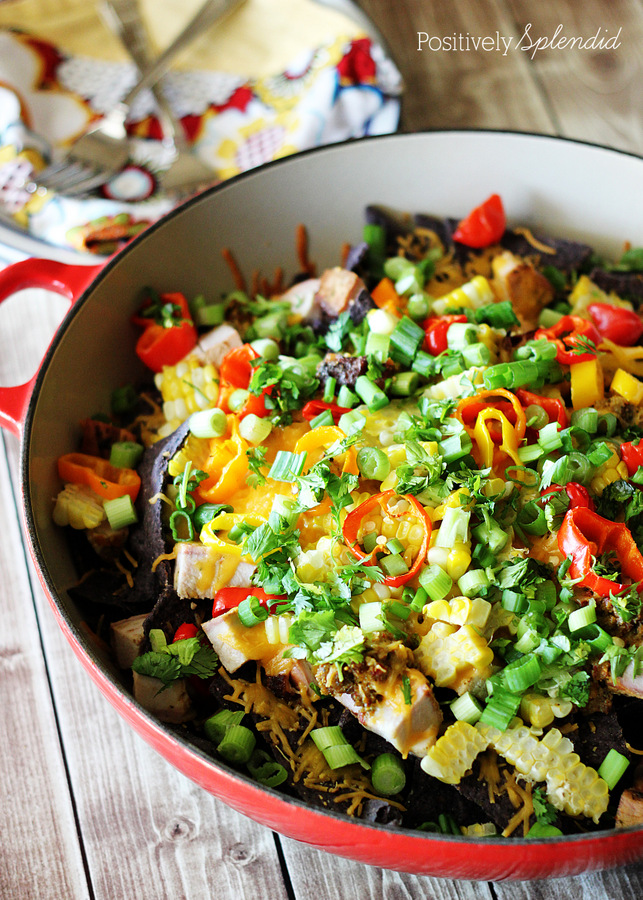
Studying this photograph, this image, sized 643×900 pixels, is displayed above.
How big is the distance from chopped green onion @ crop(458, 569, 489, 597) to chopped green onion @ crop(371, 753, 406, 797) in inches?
18.6

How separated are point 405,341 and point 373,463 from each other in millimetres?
542

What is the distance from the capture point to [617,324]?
2.75 meters

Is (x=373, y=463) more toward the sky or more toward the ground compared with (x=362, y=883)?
more toward the sky

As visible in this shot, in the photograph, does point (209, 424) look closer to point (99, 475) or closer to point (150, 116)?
point (99, 475)

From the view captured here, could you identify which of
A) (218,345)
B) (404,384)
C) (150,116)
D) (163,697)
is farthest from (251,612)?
(150,116)

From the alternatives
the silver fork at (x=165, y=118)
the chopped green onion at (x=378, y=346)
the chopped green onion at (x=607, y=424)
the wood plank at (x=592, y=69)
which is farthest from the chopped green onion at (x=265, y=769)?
the wood plank at (x=592, y=69)

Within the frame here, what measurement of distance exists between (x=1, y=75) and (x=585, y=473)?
3.41m

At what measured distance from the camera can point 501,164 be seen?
3.00 meters

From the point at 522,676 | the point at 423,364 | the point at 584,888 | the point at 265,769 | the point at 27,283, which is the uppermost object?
the point at 27,283

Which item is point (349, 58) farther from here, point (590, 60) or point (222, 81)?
point (590, 60)

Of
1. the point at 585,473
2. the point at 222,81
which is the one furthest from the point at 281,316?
the point at 222,81

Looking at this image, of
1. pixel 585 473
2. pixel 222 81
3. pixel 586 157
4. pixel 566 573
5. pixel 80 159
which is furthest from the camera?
pixel 222 81

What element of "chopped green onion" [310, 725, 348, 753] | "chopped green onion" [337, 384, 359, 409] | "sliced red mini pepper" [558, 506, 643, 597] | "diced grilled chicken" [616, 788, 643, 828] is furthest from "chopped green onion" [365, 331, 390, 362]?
"diced grilled chicken" [616, 788, 643, 828]

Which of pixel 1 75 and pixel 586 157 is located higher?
pixel 1 75
